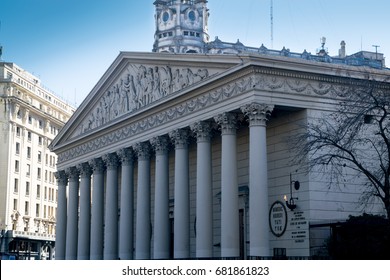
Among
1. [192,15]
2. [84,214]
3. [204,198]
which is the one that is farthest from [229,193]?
[192,15]

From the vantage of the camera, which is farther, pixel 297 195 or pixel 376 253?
pixel 297 195

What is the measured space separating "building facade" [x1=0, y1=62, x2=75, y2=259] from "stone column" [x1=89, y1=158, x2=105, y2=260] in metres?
35.5

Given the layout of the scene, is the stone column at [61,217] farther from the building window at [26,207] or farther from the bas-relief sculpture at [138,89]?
the building window at [26,207]

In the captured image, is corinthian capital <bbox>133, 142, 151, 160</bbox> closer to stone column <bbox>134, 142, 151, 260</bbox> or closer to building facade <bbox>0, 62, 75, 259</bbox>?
stone column <bbox>134, 142, 151, 260</bbox>

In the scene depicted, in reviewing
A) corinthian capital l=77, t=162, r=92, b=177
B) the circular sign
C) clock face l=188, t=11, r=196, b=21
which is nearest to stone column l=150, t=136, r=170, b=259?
the circular sign

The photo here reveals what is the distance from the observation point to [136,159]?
51.6 metres

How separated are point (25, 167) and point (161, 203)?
5597cm

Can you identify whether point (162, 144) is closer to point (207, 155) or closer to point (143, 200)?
point (143, 200)

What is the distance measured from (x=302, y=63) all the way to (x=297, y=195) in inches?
281

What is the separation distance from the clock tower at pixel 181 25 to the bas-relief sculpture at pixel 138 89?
71255 millimetres

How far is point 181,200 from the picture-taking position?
135ft
